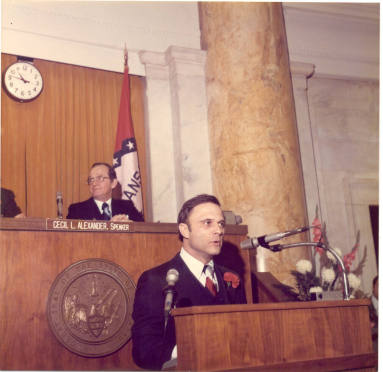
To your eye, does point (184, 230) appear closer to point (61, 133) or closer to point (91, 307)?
point (91, 307)

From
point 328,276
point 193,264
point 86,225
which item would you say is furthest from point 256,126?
point 193,264

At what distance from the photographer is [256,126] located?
6039 mm

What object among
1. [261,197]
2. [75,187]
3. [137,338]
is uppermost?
[75,187]

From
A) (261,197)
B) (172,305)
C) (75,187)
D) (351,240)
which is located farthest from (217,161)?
(172,305)

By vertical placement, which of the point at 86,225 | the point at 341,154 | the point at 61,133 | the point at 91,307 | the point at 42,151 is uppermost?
the point at 61,133

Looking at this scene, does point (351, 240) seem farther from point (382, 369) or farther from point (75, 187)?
point (382, 369)

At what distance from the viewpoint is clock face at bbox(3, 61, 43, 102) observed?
675 centimetres

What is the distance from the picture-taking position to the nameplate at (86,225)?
3617mm

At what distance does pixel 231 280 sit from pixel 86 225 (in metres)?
1.02

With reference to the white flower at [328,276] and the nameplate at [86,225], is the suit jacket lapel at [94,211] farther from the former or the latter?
the white flower at [328,276]

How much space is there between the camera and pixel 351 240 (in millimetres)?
8273

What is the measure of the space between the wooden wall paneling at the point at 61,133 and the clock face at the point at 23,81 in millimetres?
99

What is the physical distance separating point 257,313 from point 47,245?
1.59 m

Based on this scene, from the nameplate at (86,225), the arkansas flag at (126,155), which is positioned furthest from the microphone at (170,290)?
the arkansas flag at (126,155)
